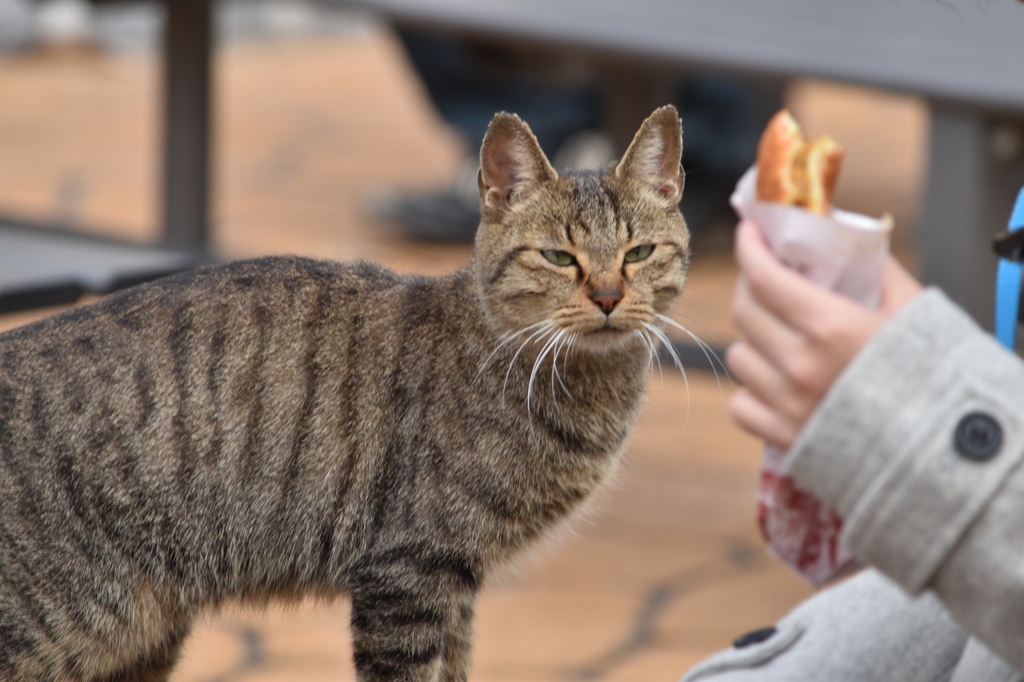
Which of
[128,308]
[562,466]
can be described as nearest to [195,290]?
[128,308]

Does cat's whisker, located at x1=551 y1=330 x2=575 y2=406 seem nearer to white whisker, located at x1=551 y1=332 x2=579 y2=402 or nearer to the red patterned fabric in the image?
white whisker, located at x1=551 y1=332 x2=579 y2=402

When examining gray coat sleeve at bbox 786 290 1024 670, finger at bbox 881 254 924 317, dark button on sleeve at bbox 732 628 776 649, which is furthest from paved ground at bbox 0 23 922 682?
gray coat sleeve at bbox 786 290 1024 670

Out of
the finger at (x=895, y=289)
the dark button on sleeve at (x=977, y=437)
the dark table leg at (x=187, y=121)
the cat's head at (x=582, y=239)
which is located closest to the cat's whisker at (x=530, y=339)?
the cat's head at (x=582, y=239)

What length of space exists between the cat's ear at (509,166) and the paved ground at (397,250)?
1.12 feet

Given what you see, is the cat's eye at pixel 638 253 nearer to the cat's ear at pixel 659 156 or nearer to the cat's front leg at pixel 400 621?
the cat's ear at pixel 659 156

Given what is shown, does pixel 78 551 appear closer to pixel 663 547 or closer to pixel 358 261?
pixel 358 261

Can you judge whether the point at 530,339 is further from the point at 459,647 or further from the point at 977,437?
the point at 977,437

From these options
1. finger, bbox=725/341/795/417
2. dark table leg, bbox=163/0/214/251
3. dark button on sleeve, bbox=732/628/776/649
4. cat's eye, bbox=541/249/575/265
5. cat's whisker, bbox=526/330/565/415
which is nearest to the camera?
finger, bbox=725/341/795/417

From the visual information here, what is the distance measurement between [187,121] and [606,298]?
7.36 ft

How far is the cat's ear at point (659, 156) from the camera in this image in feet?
5.61

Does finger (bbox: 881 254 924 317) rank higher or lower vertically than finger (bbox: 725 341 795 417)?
higher

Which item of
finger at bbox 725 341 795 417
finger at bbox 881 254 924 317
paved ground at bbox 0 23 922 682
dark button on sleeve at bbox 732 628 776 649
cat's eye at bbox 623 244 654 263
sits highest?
finger at bbox 881 254 924 317

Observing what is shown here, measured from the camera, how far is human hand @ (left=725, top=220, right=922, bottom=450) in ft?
3.56

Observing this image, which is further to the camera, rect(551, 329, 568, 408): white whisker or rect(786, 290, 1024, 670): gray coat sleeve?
rect(551, 329, 568, 408): white whisker
